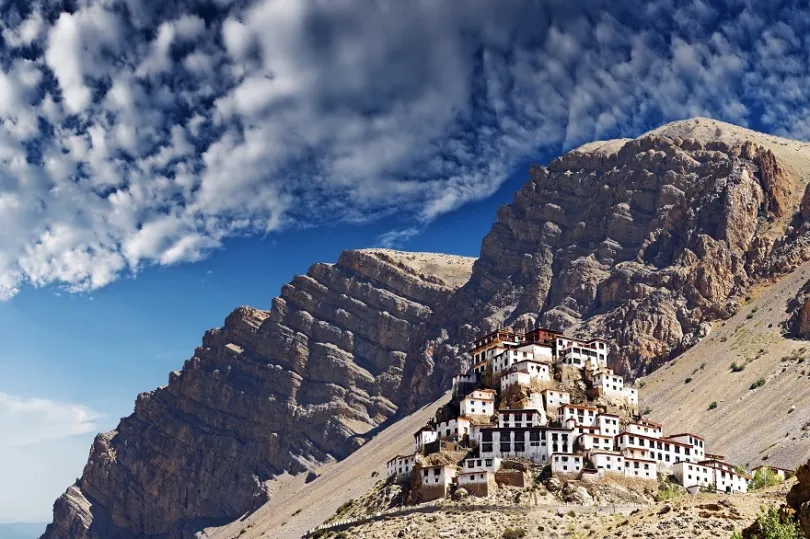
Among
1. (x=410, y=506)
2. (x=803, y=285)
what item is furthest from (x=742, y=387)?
(x=410, y=506)

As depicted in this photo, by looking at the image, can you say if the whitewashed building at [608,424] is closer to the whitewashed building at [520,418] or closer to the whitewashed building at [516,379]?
the whitewashed building at [520,418]

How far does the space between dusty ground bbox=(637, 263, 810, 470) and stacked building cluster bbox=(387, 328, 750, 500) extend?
70.8 ft

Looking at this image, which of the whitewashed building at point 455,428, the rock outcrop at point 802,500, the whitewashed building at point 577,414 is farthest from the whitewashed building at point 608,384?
the rock outcrop at point 802,500

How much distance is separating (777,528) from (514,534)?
44812 mm

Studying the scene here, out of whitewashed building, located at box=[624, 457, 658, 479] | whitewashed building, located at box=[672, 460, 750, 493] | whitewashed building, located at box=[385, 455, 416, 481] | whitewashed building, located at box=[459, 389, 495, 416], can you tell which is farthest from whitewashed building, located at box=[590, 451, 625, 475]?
whitewashed building, located at box=[385, 455, 416, 481]

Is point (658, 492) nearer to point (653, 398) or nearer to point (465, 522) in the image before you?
point (465, 522)

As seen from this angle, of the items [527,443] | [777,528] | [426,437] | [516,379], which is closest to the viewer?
[777,528]

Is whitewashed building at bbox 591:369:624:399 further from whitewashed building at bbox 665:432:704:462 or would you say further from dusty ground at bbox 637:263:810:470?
dusty ground at bbox 637:263:810:470

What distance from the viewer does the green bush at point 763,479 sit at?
348 ft

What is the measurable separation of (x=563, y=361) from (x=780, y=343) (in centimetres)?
7004

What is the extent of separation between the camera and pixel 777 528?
147 feet

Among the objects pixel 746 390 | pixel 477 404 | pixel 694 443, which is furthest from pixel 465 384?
pixel 746 390

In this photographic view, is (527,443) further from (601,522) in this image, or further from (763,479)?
(763,479)

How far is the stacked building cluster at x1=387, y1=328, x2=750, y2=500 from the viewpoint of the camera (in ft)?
333
